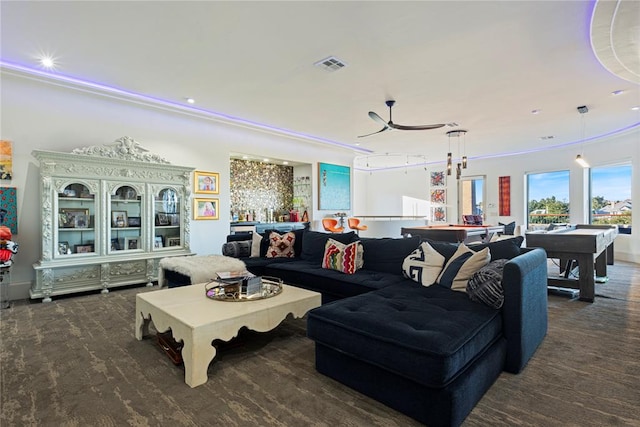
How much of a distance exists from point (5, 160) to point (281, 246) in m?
3.72

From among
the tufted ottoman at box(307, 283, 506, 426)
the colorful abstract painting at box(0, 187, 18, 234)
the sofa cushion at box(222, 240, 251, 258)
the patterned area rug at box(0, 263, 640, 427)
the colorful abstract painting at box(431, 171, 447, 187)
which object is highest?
the colorful abstract painting at box(431, 171, 447, 187)

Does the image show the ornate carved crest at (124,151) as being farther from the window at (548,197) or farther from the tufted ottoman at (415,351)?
the window at (548,197)

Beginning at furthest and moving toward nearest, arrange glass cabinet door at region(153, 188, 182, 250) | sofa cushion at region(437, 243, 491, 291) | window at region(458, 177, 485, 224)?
window at region(458, 177, 485, 224), glass cabinet door at region(153, 188, 182, 250), sofa cushion at region(437, 243, 491, 291)

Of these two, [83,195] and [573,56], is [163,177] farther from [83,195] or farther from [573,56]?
[573,56]

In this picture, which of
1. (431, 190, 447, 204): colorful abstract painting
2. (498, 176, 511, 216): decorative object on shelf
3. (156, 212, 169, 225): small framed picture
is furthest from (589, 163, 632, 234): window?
(156, 212, 169, 225): small framed picture

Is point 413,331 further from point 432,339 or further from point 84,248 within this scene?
point 84,248

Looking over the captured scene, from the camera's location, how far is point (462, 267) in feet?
9.20

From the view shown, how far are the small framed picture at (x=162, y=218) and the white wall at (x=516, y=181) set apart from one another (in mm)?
8491

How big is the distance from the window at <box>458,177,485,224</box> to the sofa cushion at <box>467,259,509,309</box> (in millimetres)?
8780

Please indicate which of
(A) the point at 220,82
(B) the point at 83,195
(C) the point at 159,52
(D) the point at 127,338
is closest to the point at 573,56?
(A) the point at 220,82

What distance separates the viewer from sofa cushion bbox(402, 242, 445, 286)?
304 cm

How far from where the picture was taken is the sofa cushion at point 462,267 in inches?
108

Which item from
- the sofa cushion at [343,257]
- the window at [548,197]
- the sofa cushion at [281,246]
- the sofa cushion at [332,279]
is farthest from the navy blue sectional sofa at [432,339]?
the window at [548,197]

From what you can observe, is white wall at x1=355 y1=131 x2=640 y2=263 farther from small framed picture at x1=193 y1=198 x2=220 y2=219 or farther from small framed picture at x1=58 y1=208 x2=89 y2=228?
small framed picture at x1=58 y1=208 x2=89 y2=228
